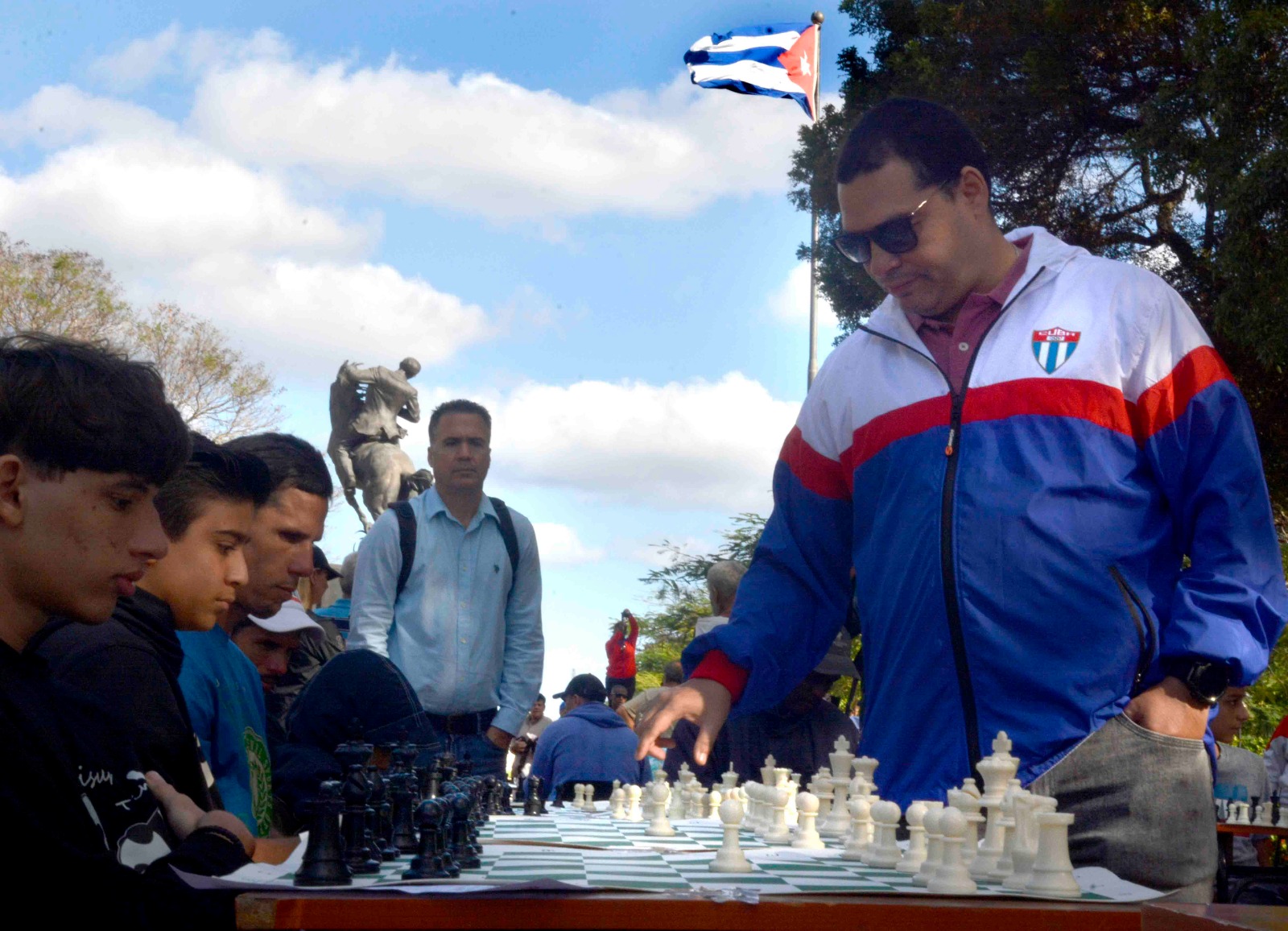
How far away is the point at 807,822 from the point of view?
264 cm

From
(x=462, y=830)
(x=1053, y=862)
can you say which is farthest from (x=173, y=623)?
(x=1053, y=862)

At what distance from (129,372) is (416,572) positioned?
310 centimetres

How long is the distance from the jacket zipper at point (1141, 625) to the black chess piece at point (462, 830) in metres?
1.20

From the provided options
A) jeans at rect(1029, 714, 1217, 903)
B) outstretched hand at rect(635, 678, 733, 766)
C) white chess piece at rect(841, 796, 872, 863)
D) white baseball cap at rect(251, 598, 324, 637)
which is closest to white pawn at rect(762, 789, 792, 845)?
outstretched hand at rect(635, 678, 733, 766)

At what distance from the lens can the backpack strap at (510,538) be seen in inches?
221

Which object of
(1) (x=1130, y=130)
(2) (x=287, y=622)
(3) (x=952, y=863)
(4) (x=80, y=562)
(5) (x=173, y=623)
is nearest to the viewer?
(3) (x=952, y=863)

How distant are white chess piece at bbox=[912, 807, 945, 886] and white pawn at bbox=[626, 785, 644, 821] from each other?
1701 mm

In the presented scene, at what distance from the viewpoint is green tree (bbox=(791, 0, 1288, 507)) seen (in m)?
11.4

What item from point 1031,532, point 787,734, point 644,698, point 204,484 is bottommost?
point 787,734

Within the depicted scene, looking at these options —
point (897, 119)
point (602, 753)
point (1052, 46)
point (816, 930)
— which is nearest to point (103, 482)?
point (816, 930)

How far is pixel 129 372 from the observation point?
2400 mm

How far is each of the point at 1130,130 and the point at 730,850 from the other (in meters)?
13.4

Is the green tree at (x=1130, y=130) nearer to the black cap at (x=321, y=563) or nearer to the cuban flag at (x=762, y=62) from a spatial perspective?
the cuban flag at (x=762, y=62)

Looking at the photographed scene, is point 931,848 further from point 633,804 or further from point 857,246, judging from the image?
point 633,804
